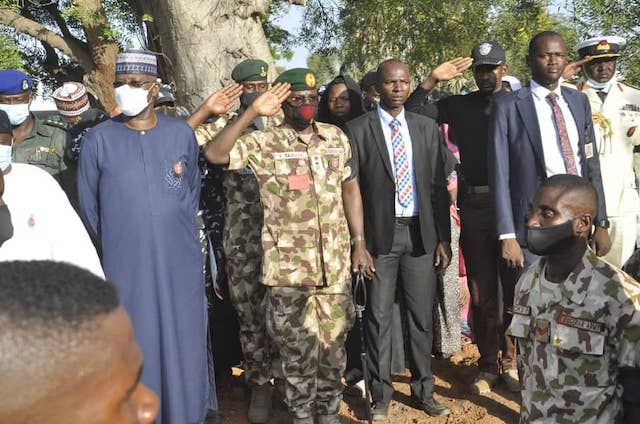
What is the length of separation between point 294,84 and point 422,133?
0.99 metres

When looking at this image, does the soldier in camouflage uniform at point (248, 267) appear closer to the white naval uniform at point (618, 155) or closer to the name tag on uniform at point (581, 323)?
the name tag on uniform at point (581, 323)

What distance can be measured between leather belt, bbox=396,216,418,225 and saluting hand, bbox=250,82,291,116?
113 cm

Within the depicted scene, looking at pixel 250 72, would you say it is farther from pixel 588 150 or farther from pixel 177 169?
pixel 588 150

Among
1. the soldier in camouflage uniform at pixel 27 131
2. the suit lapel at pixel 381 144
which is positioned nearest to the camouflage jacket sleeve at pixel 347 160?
the suit lapel at pixel 381 144

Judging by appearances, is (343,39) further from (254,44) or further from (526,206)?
(526,206)

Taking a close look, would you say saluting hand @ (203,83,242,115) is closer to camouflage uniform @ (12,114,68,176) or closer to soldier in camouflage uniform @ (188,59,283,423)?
soldier in camouflage uniform @ (188,59,283,423)

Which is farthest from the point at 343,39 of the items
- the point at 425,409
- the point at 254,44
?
the point at 425,409

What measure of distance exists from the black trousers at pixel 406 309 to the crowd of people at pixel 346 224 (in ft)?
0.04

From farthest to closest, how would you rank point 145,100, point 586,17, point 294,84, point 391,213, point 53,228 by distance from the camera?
point 586,17 < point 391,213 < point 294,84 < point 145,100 < point 53,228

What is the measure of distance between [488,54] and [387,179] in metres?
1.17

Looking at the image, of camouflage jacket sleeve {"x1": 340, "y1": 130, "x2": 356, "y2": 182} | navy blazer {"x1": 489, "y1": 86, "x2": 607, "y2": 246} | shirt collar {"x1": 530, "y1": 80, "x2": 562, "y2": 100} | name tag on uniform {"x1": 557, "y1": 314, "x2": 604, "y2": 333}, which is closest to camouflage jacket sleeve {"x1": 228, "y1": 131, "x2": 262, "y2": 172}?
camouflage jacket sleeve {"x1": 340, "y1": 130, "x2": 356, "y2": 182}

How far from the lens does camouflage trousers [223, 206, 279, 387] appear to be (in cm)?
508

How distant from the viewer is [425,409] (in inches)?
206

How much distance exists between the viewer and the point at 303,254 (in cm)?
468
